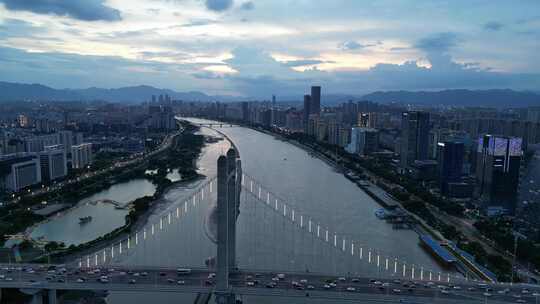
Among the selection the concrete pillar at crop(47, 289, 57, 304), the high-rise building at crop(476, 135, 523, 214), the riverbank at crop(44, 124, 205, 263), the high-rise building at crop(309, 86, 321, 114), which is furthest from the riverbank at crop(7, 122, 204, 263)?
the high-rise building at crop(309, 86, 321, 114)

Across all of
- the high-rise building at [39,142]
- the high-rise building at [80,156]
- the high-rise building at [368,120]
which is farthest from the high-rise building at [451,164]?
the high-rise building at [368,120]

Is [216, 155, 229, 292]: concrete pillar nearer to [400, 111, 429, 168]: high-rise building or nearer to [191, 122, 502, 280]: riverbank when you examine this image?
[191, 122, 502, 280]: riverbank

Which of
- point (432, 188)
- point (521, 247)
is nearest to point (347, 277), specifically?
point (521, 247)

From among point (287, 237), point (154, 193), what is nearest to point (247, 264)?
point (287, 237)

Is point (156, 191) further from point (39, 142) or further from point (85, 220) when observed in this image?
point (39, 142)

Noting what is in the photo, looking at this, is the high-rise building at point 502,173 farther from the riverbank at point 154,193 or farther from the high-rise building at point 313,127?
the high-rise building at point 313,127
